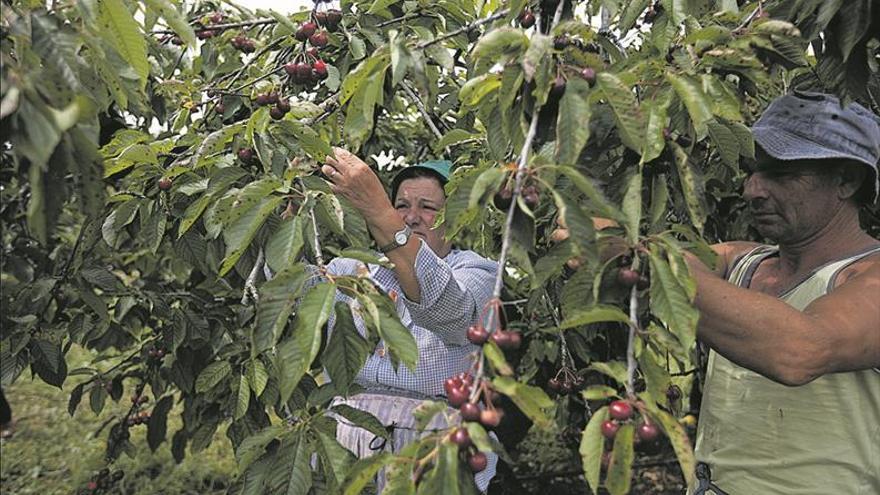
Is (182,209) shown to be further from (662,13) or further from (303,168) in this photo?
(662,13)

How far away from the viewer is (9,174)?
150 inches

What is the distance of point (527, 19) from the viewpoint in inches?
66.9

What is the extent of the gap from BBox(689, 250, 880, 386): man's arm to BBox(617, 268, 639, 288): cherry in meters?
0.23

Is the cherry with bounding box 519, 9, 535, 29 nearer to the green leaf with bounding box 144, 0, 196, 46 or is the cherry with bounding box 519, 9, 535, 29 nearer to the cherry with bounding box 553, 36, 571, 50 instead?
the cherry with bounding box 553, 36, 571, 50

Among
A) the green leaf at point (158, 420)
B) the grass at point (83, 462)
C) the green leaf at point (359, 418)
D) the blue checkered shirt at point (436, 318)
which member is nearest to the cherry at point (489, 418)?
the green leaf at point (359, 418)

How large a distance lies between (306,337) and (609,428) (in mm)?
477

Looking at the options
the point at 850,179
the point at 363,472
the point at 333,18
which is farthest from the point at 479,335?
the point at 333,18

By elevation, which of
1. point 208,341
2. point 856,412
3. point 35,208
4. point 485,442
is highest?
point 35,208

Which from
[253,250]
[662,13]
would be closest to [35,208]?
[253,250]

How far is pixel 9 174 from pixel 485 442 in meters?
3.67

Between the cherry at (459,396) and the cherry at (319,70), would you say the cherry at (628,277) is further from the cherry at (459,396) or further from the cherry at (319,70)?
the cherry at (319,70)

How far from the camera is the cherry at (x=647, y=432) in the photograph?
1069 mm

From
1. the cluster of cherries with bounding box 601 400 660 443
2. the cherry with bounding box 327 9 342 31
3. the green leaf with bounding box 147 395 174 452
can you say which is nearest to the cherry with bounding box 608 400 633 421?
the cluster of cherries with bounding box 601 400 660 443

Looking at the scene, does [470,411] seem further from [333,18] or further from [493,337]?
[333,18]
